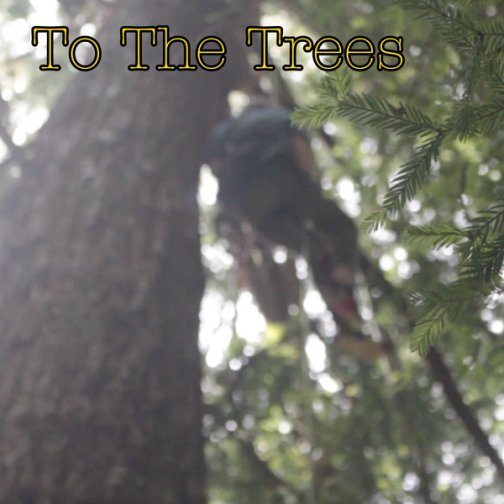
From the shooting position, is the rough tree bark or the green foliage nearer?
the green foliage

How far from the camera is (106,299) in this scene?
176 cm

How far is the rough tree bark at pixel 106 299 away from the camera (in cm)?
145

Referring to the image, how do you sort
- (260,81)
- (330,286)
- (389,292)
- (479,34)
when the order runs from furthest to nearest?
1. (260,81)
2. (389,292)
3. (330,286)
4. (479,34)

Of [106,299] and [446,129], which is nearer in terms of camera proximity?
[446,129]

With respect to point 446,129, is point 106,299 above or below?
below

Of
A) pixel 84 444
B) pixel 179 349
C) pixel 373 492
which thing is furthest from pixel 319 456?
pixel 84 444

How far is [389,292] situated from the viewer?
8.38 feet

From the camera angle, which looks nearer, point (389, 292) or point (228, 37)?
point (389, 292)

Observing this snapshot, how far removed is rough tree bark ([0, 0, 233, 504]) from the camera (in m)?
1.45

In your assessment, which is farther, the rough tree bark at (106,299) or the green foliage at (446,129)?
the rough tree bark at (106,299)

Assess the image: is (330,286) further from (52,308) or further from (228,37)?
(228,37)

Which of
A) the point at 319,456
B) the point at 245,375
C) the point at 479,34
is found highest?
the point at 479,34

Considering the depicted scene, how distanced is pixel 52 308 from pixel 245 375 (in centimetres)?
112

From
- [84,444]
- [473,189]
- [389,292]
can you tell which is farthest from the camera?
[389,292]
